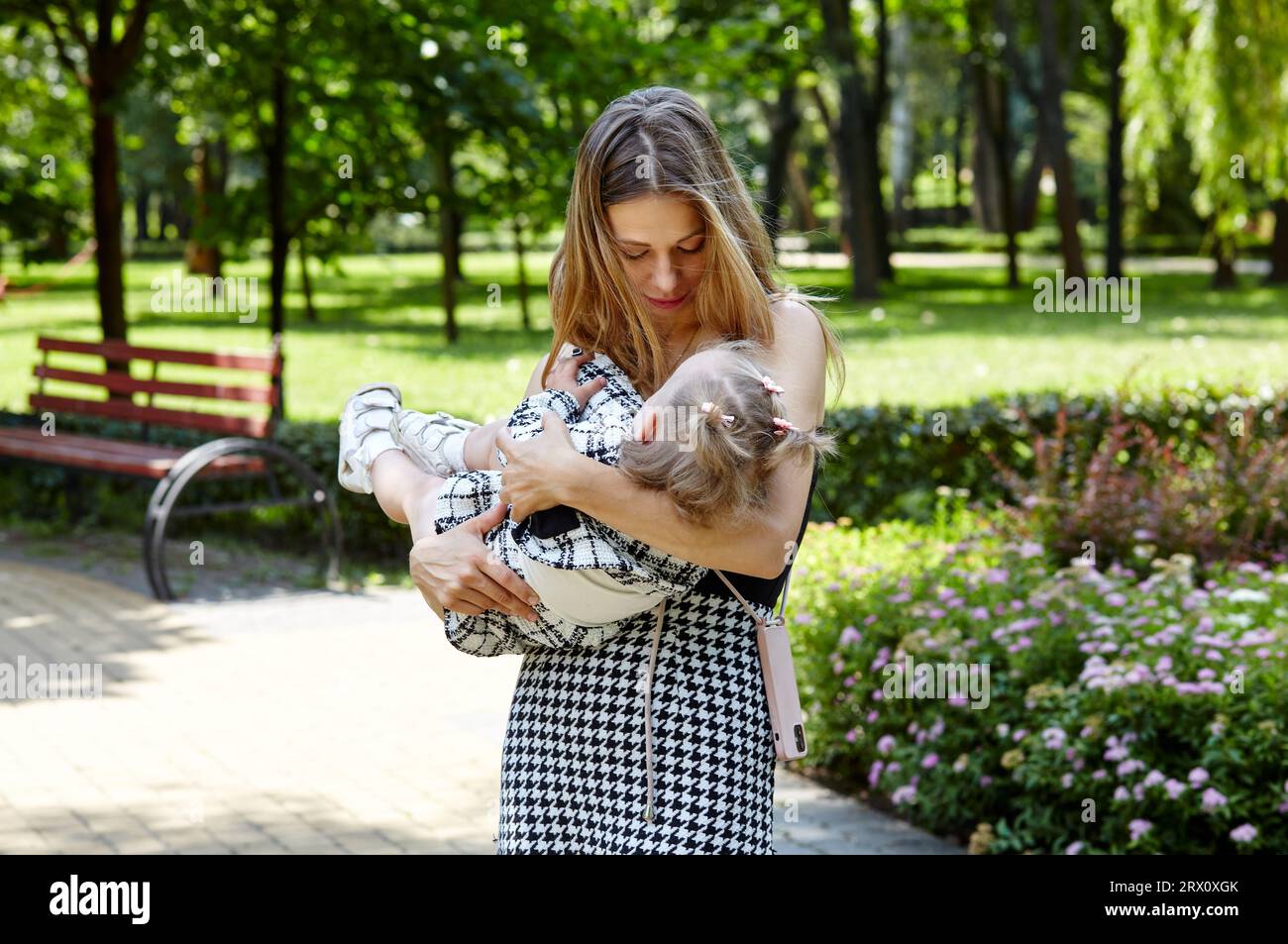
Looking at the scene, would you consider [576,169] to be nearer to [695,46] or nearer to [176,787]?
[176,787]

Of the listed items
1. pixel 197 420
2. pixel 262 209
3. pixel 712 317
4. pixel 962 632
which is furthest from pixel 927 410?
pixel 712 317

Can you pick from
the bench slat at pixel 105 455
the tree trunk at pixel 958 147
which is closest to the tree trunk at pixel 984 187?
the tree trunk at pixel 958 147

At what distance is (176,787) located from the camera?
538 cm

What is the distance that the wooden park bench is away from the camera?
8.17 meters

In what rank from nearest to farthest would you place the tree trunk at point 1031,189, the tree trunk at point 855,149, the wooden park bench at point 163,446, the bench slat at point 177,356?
the wooden park bench at point 163,446, the bench slat at point 177,356, the tree trunk at point 855,149, the tree trunk at point 1031,189

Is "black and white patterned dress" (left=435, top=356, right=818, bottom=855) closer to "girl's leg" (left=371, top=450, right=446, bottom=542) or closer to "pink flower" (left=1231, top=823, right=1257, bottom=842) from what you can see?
"girl's leg" (left=371, top=450, right=446, bottom=542)

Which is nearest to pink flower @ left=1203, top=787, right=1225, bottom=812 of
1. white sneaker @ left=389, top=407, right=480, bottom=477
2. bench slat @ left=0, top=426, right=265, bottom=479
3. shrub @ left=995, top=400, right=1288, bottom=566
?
shrub @ left=995, top=400, right=1288, bottom=566

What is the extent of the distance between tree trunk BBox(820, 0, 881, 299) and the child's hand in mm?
22457

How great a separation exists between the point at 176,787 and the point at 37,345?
21.4ft

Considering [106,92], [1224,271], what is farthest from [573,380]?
[1224,271]

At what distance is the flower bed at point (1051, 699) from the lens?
4.28 meters

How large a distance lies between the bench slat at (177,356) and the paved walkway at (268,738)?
1.62m

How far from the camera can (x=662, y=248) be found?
208 cm

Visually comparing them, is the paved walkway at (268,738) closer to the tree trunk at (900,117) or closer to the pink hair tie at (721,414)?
the pink hair tie at (721,414)
